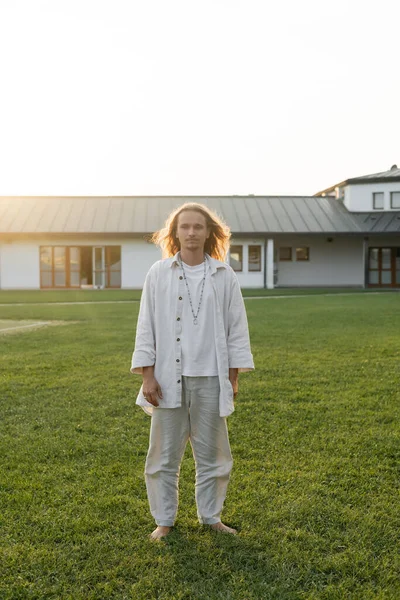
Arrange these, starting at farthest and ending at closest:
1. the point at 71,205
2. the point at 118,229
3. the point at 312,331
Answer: the point at 71,205, the point at 118,229, the point at 312,331

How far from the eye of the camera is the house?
31.2 metres

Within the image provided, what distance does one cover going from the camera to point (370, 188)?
33.8 meters

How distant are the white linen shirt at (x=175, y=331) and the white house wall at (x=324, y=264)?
30.7 m

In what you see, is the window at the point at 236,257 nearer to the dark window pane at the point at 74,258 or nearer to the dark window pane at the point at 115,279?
the dark window pane at the point at 115,279

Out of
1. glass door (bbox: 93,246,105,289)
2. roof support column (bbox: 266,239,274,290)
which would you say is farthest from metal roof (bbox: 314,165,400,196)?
glass door (bbox: 93,246,105,289)

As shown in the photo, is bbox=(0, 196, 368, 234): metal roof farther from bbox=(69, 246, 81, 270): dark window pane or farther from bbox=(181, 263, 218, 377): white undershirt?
bbox=(181, 263, 218, 377): white undershirt

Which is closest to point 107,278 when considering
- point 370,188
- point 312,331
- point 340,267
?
point 340,267

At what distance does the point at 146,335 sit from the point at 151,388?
0.30m

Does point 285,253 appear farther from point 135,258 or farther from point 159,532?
point 159,532

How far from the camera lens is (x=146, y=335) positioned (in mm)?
3139

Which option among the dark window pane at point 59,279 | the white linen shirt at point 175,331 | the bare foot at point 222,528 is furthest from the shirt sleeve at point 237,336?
the dark window pane at point 59,279

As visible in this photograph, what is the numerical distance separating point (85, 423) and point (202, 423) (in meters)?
2.39

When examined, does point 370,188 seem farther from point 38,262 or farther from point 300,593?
point 300,593

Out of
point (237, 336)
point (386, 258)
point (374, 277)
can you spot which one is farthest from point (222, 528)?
point (386, 258)
